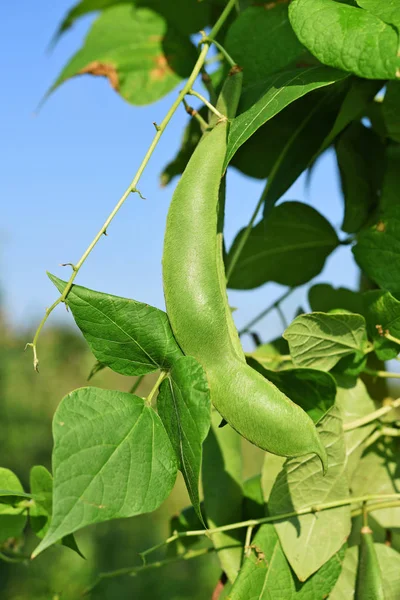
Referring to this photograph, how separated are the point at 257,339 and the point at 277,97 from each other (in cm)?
48

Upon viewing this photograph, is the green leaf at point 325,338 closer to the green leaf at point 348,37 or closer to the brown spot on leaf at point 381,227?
the brown spot on leaf at point 381,227

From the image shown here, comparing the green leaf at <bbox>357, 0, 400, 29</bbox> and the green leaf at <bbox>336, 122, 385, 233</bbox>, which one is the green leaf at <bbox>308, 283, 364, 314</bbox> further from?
the green leaf at <bbox>357, 0, 400, 29</bbox>

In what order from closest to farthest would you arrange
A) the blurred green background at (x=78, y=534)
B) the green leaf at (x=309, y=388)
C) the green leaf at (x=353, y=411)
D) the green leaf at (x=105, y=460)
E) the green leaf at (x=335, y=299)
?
the green leaf at (x=105, y=460) → the green leaf at (x=309, y=388) → the green leaf at (x=353, y=411) → the green leaf at (x=335, y=299) → the blurred green background at (x=78, y=534)

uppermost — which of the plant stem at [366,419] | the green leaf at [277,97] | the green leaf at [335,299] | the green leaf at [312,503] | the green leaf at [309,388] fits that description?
the green leaf at [277,97]

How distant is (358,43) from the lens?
0.47 metres

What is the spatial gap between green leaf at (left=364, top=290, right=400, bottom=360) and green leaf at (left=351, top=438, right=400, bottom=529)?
0.14 meters

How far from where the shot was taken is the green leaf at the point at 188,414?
18.8 inches

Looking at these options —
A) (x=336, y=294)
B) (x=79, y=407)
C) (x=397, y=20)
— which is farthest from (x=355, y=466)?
(x=397, y=20)

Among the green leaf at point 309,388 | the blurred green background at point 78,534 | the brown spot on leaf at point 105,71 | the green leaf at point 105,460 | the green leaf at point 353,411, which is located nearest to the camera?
the green leaf at point 105,460

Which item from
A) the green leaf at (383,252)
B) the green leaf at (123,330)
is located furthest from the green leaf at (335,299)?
the green leaf at (123,330)

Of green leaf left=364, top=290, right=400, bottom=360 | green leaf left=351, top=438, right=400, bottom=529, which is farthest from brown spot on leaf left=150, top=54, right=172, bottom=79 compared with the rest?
green leaf left=351, top=438, right=400, bottom=529

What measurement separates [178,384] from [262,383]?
7 cm

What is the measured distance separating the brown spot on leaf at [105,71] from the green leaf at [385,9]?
1.61 feet

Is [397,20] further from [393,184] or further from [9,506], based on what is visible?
[9,506]
